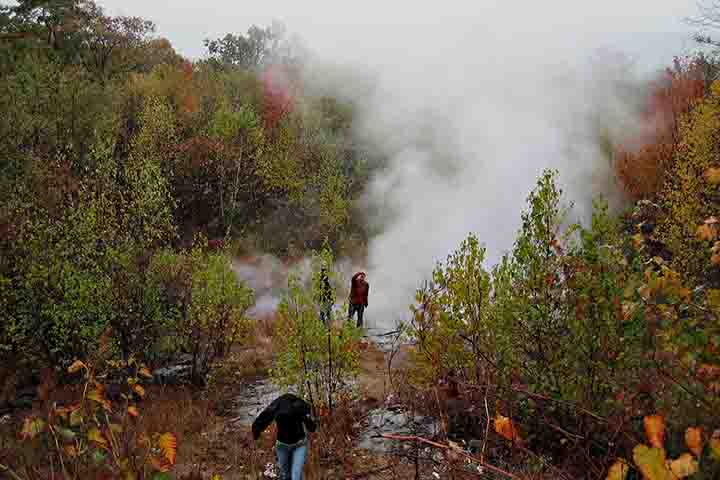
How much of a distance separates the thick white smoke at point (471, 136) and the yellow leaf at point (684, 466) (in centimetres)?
1442

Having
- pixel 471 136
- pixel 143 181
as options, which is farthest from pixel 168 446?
pixel 471 136

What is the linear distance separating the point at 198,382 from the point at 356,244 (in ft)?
39.9

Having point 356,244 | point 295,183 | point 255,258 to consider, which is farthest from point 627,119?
point 255,258

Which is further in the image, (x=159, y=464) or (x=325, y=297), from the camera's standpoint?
(x=325, y=297)

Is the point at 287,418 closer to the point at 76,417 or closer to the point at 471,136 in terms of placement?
the point at 76,417

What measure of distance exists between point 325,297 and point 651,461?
288 inches

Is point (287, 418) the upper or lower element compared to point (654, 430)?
lower

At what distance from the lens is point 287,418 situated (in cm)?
528

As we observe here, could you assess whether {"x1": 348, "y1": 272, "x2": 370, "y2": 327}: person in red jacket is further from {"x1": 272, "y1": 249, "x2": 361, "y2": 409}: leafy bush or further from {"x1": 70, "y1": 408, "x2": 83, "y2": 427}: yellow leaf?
{"x1": 70, "y1": 408, "x2": 83, "y2": 427}: yellow leaf

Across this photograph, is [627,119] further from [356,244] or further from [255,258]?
[255,258]

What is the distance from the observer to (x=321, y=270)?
327 inches

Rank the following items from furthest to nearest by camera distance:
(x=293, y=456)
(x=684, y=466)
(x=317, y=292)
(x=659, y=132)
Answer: (x=659, y=132) < (x=317, y=292) < (x=293, y=456) < (x=684, y=466)

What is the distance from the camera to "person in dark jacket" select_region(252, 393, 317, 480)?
5.29 meters

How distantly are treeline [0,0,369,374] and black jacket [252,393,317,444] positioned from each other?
313 centimetres
